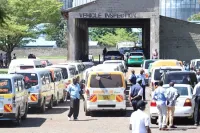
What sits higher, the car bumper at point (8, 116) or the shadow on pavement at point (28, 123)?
the car bumper at point (8, 116)

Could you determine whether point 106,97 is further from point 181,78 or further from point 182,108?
point 182,108

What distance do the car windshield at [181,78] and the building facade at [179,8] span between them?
413 ft

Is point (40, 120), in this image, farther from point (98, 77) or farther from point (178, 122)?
point (178, 122)

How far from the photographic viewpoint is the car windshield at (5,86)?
69.4 ft

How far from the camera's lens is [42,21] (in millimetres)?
63625

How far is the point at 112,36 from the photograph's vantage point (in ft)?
446

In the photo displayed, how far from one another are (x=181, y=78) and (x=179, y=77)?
3.8 inches

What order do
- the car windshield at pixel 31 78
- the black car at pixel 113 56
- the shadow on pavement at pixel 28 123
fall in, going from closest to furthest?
the shadow on pavement at pixel 28 123 < the car windshield at pixel 31 78 < the black car at pixel 113 56

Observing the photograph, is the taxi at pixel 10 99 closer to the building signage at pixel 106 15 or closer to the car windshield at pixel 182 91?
the car windshield at pixel 182 91

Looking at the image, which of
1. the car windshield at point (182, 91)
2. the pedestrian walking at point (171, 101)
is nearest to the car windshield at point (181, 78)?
the car windshield at point (182, 91)

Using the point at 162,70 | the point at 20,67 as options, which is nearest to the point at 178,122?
the point at 162,70

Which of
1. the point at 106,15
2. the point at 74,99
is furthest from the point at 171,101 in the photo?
the point at 106,15

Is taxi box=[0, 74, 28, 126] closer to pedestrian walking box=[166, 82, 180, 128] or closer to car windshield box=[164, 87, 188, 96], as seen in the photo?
pedestrian walking box=[166, 82, 180, 128]

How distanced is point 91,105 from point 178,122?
3.66m
